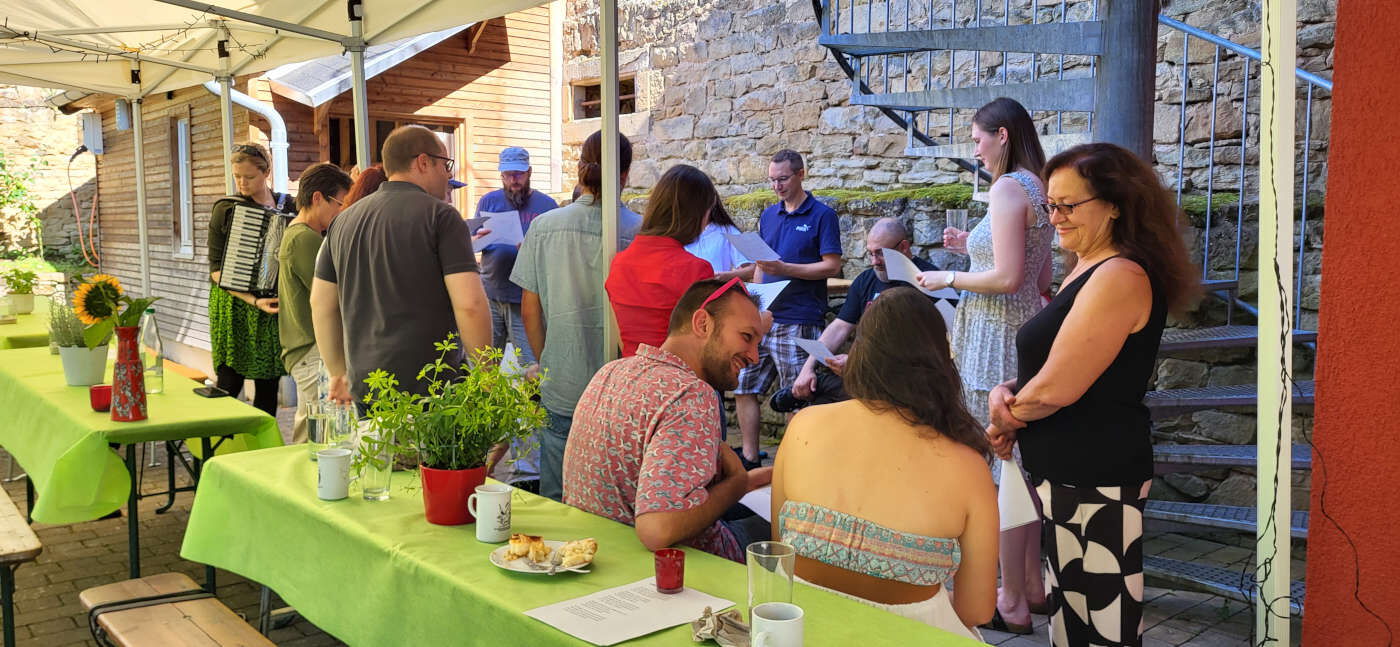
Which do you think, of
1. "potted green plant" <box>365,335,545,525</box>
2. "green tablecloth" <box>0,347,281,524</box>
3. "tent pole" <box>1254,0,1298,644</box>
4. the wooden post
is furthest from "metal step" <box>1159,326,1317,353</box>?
"green tablecloth" <box>0,347,281,524</box>

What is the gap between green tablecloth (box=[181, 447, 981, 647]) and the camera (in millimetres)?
1626

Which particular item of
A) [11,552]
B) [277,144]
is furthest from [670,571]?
[277,144]

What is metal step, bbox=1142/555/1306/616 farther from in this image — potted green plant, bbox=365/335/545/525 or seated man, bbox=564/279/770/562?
potted green plant, bbox=365/335/545/525

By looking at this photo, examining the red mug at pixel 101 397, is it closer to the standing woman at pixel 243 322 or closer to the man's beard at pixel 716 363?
the standing woman at pixel 243 322

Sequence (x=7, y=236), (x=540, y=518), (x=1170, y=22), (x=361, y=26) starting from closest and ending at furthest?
(x=540, y=518), (x=1170, y=22), (x=361, y=26), (x=7, y=236)

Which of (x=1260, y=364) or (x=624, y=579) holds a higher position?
(x=1260, y=364)

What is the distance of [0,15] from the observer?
588 centimetres

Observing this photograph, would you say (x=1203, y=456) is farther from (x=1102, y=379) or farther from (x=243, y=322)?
(x=243, y=322)

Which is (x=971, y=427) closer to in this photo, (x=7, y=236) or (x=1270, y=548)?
(x=1270, y=548)

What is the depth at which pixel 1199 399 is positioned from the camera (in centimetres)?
355

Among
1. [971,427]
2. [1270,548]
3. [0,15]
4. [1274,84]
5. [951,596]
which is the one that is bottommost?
[951,596]

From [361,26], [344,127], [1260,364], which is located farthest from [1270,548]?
[344,127]

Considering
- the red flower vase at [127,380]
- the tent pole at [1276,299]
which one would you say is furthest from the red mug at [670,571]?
the red flower vase at [127,380]

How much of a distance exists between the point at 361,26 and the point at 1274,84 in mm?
4289
